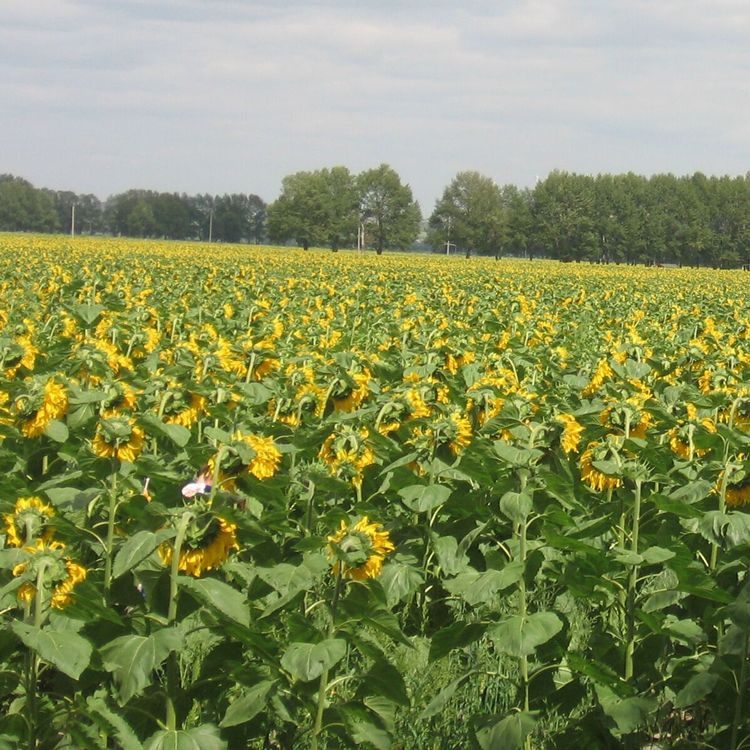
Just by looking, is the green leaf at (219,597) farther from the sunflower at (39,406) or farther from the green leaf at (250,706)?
the sunflower at (39,406)

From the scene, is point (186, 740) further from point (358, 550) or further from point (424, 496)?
point (424, 496)

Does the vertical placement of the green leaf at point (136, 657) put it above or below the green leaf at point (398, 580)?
above

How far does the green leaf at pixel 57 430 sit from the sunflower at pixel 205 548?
116 centimetres

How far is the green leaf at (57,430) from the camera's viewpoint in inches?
152

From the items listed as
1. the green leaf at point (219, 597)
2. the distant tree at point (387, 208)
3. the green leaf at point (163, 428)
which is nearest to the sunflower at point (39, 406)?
the green leaf at point (163, 428)

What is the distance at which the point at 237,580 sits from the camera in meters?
3.24

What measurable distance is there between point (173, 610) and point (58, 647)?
0.40 metres

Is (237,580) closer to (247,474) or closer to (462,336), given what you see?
(247,474)

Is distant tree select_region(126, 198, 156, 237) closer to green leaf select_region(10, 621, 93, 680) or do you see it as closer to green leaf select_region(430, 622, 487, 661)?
green leaf select_region(430, 622, 487, 661)

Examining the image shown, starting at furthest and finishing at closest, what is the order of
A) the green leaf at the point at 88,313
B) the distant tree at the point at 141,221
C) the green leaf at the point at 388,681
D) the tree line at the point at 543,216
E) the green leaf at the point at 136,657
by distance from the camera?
the distant tree at the point at 141,221 → the tree line at the point at 543,216 → the green leaf at the point at 88,313 → the green leaf at the point at 388,681 → the green leaf at the point at 136,657

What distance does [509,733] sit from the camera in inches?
121

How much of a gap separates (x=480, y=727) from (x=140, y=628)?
1.03 meters

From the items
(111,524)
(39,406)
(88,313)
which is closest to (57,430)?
(39,406)

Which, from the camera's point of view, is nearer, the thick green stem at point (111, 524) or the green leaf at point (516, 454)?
the thick green stem at point (111, 524)
